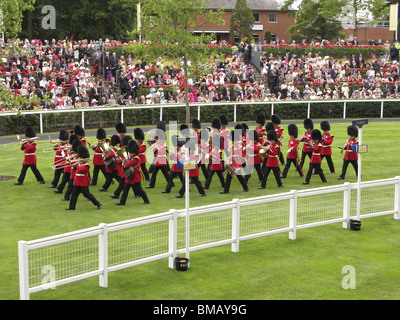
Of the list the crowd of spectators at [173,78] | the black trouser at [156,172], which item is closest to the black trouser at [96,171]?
the black trouser at [156,172]

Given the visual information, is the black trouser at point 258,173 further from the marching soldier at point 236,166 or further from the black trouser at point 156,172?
the black trouser at point 156,172

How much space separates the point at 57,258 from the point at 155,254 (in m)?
1.64

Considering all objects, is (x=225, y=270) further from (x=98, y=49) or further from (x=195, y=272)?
(x=98, y=49)

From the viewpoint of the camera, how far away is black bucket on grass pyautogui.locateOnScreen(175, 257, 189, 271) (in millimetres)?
10055

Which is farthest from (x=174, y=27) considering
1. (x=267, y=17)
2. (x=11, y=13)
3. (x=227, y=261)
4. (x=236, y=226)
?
(x=267, y=17)

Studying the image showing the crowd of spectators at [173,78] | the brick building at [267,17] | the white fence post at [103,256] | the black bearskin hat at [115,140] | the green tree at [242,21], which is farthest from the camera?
the brick building at [267,17]

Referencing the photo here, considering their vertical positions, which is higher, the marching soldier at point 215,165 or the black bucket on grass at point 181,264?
the marching soldier at point 215,165

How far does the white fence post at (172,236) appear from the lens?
1007 centimetres

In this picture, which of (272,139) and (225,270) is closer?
(225,270)

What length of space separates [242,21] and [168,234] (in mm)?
54404

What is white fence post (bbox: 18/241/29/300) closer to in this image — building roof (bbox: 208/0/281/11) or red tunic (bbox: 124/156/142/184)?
red tunic (bbox: 124/156/142/184)

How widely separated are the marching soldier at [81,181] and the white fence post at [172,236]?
4577mm
